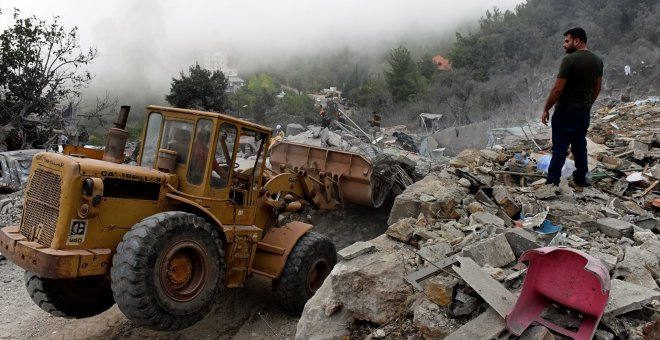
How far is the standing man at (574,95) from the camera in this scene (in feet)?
16.3

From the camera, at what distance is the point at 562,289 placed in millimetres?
2826

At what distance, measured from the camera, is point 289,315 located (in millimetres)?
5781

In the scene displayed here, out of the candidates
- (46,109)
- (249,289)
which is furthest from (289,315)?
(46,109)

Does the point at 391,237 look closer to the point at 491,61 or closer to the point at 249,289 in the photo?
the point at 249,289

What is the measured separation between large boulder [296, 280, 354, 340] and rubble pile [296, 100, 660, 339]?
1 centimetres

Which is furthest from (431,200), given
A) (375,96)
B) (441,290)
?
(375,96)

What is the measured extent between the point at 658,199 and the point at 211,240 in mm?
4441

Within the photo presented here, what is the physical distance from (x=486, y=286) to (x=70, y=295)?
3.83 m

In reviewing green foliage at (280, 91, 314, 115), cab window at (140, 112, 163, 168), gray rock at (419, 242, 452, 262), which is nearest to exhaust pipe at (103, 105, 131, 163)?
cab window at (140, 112, 163, 168)

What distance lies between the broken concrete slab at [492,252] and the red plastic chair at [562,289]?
519 millimetres

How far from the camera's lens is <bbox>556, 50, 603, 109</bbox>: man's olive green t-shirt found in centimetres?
496

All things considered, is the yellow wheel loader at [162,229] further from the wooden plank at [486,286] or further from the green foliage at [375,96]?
the green foliage at [375,96]

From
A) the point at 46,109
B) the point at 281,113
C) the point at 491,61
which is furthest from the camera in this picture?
the point at 491,61

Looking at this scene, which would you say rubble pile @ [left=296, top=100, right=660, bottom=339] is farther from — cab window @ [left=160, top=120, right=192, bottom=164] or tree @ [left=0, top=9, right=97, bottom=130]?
tree @ [left=0, top=9, right=97, bottom=130]
